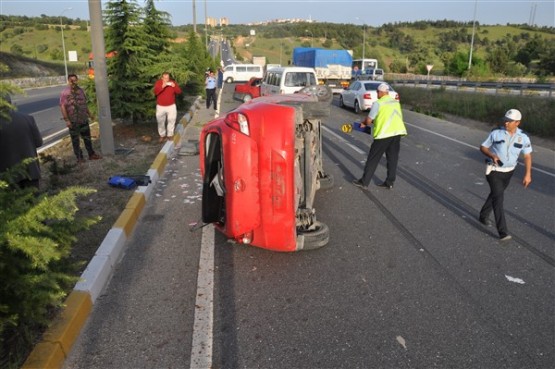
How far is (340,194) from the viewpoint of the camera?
7609mm

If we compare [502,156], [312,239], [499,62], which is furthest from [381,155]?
[499,62]

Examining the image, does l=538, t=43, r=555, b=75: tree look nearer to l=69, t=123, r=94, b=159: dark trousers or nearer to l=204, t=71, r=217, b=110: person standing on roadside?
l=204, t=71, r=217, b=110: person standing on roadside

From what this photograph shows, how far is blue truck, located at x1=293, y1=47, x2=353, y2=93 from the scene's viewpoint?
32219mm

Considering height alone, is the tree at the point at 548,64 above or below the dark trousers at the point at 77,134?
above

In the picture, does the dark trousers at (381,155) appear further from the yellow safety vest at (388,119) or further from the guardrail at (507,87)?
the guardrail at (507,87)

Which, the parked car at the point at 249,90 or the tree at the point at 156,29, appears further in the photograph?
the parked car at the point at 249,90

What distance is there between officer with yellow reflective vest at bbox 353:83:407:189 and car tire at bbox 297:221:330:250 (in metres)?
3.11

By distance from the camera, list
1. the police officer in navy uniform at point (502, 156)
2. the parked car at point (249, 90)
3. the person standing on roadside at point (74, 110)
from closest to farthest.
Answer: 1. the police officer in navy uniform at point (502, 156)
2. the person standing on roadside at point (74, 110)
3. the parked car at point (249, 90)

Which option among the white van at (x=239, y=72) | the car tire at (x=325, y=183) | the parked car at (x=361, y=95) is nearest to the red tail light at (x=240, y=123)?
the car tire at (x=325, y=183)

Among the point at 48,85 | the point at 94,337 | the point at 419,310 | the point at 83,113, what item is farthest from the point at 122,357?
the point at 48,85

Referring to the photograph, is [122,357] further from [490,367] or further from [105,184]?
[105,184]

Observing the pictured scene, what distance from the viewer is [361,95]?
66.5ft

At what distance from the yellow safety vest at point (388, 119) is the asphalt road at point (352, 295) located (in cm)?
133

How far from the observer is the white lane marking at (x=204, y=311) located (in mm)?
3276
